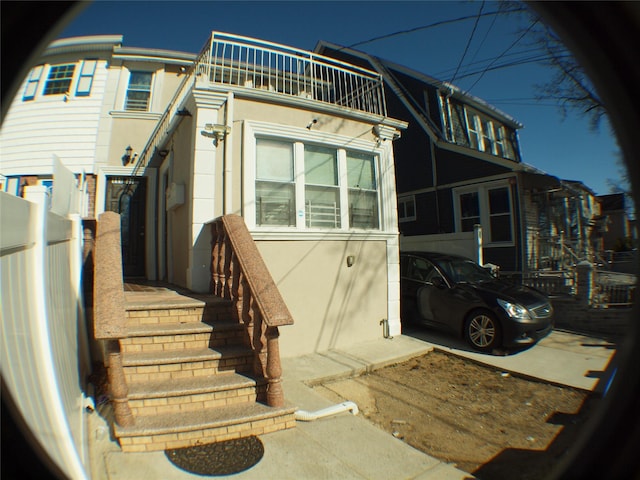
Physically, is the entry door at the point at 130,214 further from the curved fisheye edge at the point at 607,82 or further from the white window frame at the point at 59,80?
the curved fisheye edge at the point at 607,82

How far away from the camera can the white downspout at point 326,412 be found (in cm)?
308

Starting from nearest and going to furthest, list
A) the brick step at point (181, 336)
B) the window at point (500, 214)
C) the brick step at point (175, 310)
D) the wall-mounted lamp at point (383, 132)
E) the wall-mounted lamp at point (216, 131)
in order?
the brick step at point (181, 336), the brick step at point (175, 310), the wall-mounted lamp at point (216, 131), the wall-mounted lamp at point (383, 132), the window at point (500, 214)

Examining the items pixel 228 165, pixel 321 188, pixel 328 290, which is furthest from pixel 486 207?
pixel 228 165

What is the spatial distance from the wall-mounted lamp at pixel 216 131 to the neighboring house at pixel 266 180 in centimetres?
2

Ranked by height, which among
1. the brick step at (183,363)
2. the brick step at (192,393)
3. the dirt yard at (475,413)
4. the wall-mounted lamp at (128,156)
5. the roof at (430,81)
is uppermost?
the roof at (430,81)

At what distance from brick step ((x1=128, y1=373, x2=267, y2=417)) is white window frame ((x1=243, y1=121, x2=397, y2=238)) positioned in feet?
7.85

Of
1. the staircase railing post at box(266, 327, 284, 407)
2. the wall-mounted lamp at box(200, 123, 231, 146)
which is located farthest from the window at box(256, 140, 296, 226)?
the staircase railing post at box(266, 327, 284, 407)

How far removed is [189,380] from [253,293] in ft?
3.51

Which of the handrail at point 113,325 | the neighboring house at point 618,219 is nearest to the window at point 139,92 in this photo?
the handrail at point 113,325

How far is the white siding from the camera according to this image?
8445mm

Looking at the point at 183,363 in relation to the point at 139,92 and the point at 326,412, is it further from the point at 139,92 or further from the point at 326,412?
the point at 139,92

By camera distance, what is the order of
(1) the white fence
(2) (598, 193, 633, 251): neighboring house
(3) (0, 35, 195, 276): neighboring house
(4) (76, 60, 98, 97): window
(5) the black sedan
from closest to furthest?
(1) the white fence → (2) (598, 193, 633, 251): neighboring house → (5) the black sedan → (3) (0, 35, 195, 276): neighboring house → (4) (76, 60, 98, 97): window

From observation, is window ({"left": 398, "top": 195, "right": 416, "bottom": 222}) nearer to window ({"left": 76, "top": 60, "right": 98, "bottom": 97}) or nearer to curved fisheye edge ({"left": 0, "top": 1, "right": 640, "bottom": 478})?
window ({"left": 76, "top": 60, "right": 98, "bottom": 97})

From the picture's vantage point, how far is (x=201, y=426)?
2.61 metres
